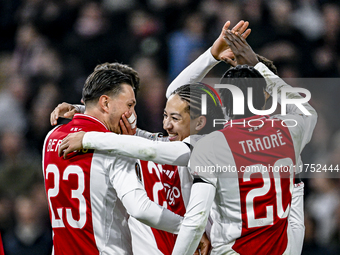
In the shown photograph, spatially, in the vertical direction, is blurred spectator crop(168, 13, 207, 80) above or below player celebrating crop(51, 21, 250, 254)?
above

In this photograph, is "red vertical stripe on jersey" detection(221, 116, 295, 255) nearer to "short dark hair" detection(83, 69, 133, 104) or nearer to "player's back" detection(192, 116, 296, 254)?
"player's back" detection(192, 116, 296, 254)

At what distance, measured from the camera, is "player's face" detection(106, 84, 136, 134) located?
2.62 metres

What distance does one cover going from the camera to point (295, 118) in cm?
250

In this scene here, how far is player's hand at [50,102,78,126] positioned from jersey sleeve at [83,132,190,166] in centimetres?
76

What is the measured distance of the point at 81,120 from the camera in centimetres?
255

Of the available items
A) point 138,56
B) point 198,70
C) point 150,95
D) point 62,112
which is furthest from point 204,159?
point 138,56

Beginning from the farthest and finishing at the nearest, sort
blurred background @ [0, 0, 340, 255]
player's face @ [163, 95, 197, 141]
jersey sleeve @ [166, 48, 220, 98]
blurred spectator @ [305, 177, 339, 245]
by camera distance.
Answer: blurred background @ [0, 0, 340, 255], blurred spectator @ [305, 177, 339, 245], jersey sleeve @ [166, 48, 220, 98], player's face @ [163, 95, 197, 141]

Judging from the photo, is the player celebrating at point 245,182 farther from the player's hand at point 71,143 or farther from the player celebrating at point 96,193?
the player's hand at point 71,143

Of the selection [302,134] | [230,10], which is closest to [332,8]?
[230,10]

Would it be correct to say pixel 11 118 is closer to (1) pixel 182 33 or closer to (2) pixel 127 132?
(1) pixel 182 33

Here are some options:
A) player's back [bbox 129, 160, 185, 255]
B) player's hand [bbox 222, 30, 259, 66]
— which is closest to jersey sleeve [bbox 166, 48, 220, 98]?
player's hand [bbox 222, 30, 259, 66]

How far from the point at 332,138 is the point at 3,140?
414 cm

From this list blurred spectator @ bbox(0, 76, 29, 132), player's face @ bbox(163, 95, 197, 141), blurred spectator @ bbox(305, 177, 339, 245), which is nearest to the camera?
player's face @ bbox(163, 95, 197, 141)

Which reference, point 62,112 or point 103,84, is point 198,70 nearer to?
point 103,84
